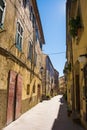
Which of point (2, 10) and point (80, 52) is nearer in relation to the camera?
point (2, 10)

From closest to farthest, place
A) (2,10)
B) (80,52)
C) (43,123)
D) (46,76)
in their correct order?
(2,10) < (80,52) < (43,123) < (46,76)

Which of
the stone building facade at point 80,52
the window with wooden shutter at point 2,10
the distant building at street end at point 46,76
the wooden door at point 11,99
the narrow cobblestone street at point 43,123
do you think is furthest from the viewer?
the distant building at street end at point 46,76

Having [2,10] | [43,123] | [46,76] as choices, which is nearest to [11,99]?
[43,123]

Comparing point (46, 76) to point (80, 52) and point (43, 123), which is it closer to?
point (43, 123)

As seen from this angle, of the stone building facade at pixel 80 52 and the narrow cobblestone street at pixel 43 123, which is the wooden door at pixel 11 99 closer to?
the narrow cobblestone street at pixel 43 123

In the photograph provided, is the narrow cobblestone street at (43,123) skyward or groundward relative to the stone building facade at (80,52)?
groundward

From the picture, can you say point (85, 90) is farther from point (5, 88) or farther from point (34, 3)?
point (34, 3)

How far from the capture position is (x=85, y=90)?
673 cm

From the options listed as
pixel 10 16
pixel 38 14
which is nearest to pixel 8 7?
pixel 10 16

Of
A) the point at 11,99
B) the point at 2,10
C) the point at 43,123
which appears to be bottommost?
the point at 43,123

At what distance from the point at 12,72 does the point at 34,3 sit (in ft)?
28.7

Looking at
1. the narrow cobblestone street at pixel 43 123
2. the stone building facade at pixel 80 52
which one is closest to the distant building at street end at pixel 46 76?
the narrow cobblestone street at pixel 43 123

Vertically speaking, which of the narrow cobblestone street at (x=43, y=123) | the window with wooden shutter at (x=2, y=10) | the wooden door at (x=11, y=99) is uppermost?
the window with wooden shutter at (x=2, y=10)

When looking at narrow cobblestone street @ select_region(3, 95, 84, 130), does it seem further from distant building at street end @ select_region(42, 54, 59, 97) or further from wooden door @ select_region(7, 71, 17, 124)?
distant building at street end @ select_region(42, 54, 59, 97)
